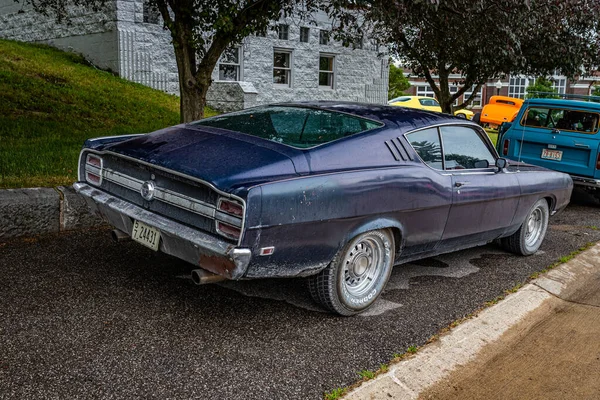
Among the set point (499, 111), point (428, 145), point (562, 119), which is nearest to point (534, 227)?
point (428, 145)

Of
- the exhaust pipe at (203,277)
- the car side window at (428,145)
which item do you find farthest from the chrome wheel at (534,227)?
the exhaust pipe at (203,277)

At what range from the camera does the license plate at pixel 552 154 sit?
8945 mm

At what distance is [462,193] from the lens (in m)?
4.65

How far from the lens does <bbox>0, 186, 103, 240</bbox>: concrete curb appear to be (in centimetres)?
509

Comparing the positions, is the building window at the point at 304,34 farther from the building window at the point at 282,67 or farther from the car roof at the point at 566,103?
the car roof at the point at 566,103

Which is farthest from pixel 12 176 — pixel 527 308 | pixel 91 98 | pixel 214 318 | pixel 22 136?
pixel 91 98

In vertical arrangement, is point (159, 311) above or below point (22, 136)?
below

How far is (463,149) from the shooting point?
5.04m

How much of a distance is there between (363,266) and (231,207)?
1215mm

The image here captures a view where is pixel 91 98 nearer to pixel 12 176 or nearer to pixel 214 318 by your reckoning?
pixel 12 176

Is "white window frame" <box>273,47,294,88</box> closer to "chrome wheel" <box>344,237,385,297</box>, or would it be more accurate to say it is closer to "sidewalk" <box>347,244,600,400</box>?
"sidewalk" <box>347,244,600,400</box>

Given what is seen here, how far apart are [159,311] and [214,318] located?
1.21 ft

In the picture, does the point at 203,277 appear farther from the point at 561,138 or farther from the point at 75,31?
the point at 75,31

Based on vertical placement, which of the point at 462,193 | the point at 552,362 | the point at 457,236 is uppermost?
the point at 462,193
